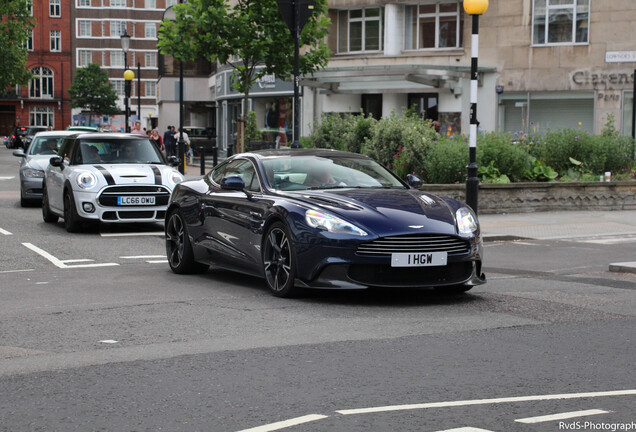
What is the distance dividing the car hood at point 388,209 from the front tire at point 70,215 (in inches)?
290

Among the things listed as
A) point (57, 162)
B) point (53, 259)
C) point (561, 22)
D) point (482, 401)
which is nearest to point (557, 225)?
point (57, 162)

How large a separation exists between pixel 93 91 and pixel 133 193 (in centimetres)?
9653

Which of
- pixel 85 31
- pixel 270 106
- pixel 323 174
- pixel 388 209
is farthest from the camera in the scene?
pixel 85 31

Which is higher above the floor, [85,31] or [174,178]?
[85,31]

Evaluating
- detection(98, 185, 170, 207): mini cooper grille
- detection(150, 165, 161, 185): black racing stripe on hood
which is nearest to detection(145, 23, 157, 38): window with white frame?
detection(150, 165, 161, 185): black racing stripe on hood

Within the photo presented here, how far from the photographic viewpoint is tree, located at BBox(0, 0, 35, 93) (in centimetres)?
6925

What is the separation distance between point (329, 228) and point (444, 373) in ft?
9.60

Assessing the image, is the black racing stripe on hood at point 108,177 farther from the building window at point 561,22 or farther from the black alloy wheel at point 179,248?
the building window at point 561,22

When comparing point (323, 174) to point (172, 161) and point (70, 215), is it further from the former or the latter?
point (172, 161)

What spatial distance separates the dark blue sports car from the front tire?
5402 millimetres

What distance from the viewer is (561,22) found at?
119 ft

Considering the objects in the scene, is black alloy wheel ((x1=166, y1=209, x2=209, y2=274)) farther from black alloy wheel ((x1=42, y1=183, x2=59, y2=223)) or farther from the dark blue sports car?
black alloy wheel ((x1=42, y1=183, x2=59, y2=223))

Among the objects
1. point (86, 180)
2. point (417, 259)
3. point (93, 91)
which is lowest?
point (417, 259)

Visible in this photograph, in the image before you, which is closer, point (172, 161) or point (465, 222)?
point (465, 222)
